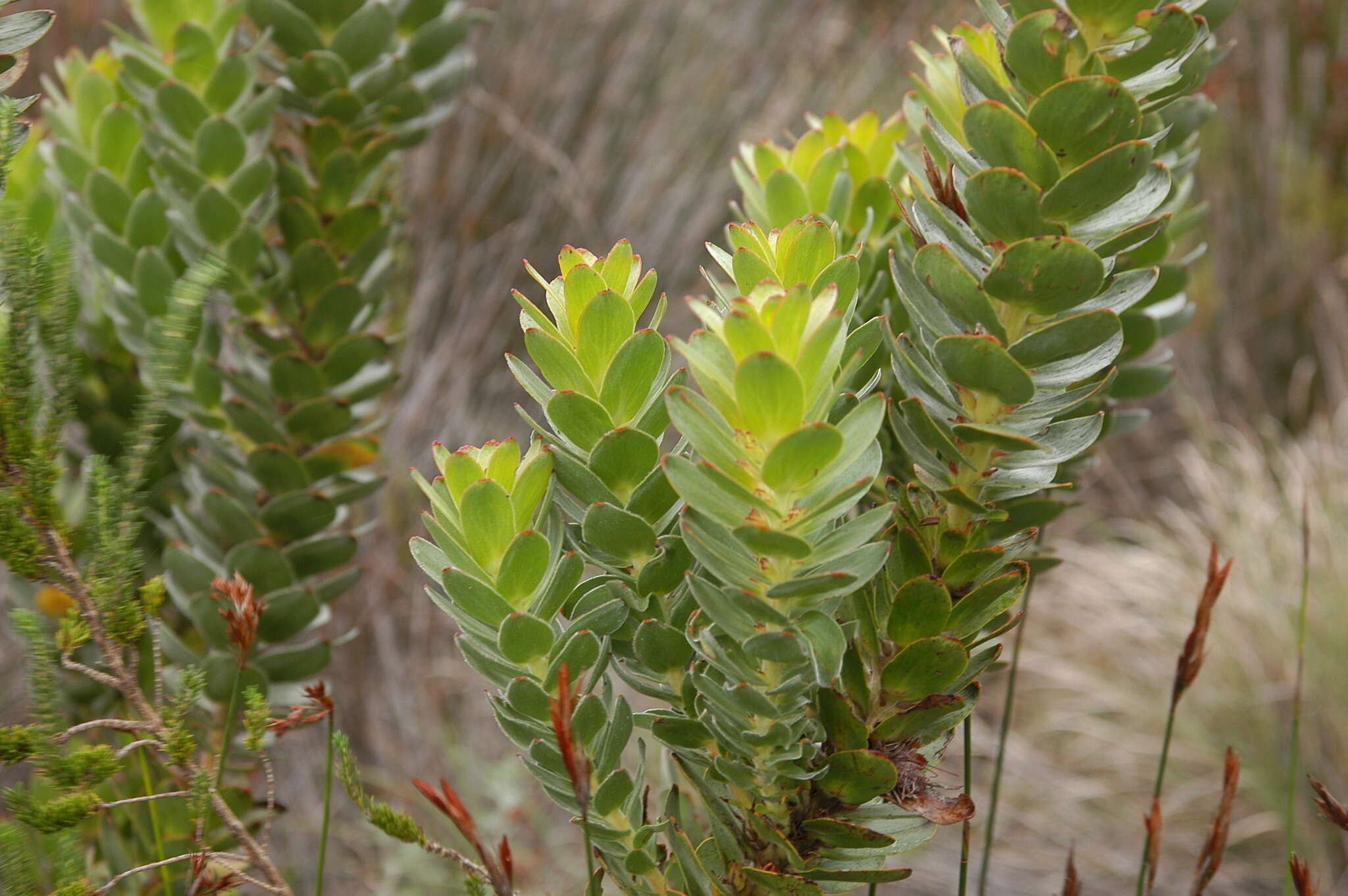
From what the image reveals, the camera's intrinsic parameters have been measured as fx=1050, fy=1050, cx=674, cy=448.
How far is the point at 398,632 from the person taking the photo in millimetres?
2291

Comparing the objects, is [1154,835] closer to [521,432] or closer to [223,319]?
[223,319]

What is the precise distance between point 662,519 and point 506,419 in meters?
1.95

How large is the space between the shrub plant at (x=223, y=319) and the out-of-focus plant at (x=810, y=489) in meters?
0.26

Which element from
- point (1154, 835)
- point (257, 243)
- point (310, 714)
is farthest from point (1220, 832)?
point (257, 243)

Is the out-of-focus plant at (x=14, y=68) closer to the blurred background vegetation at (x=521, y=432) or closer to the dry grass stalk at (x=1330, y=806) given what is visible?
the dry grass stalk at (x=1330, y=806)

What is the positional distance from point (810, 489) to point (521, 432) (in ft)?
6.43

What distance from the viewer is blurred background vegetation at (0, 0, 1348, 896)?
213 cm

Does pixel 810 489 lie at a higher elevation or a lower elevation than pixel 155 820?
higher

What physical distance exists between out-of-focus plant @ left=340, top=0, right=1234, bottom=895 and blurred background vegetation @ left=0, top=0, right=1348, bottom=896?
4.46 feet

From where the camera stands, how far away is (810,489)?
0.37 metres

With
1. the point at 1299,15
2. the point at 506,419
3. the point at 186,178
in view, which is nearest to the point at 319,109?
the point at 186,178

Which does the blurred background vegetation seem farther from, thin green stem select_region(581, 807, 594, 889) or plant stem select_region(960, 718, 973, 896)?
thin green stem select_region(581, 807, 594, 889)

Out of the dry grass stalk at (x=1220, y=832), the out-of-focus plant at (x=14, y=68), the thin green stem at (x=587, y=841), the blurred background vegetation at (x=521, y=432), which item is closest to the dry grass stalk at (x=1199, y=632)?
the dry grass stalk at (x=1220, y=832)

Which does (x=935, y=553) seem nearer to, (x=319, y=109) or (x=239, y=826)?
(x=239, y=826)
